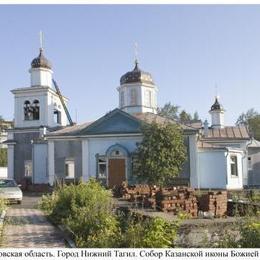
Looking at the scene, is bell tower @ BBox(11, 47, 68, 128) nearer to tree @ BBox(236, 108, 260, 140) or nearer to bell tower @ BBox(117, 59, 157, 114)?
bell tower @ BBox(117, 59, 157, 114)

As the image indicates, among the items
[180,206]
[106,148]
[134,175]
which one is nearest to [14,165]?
[106,148]

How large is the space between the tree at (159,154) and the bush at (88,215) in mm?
11272

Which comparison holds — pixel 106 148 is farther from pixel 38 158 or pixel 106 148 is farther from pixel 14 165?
pixel 14 165

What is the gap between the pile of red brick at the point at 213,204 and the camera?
1338 centimetres

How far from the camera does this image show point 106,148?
2927 centimetres

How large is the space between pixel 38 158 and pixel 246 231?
88.1ft

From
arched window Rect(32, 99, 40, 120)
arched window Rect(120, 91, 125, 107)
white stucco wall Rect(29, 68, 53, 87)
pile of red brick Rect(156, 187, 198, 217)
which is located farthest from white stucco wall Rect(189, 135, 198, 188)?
pile of red brick Rect(156, 187, 198, 217)

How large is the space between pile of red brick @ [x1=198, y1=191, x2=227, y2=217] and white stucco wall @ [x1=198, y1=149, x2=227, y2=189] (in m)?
16.0

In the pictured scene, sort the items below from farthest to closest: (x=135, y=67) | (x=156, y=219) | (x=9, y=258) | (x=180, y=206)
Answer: (x=135, y=67)
(x=180, y=206)
(x=156, y=219)
(x=9, y=258)

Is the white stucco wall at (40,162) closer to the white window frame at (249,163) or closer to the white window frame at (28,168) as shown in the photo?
the white window frame at (28,168)

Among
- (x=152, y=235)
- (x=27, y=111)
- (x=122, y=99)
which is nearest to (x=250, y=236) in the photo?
(x=152, y=235)

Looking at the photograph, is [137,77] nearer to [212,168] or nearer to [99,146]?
[99,146]

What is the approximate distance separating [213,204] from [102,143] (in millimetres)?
16450

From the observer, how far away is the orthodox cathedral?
29.0 m
